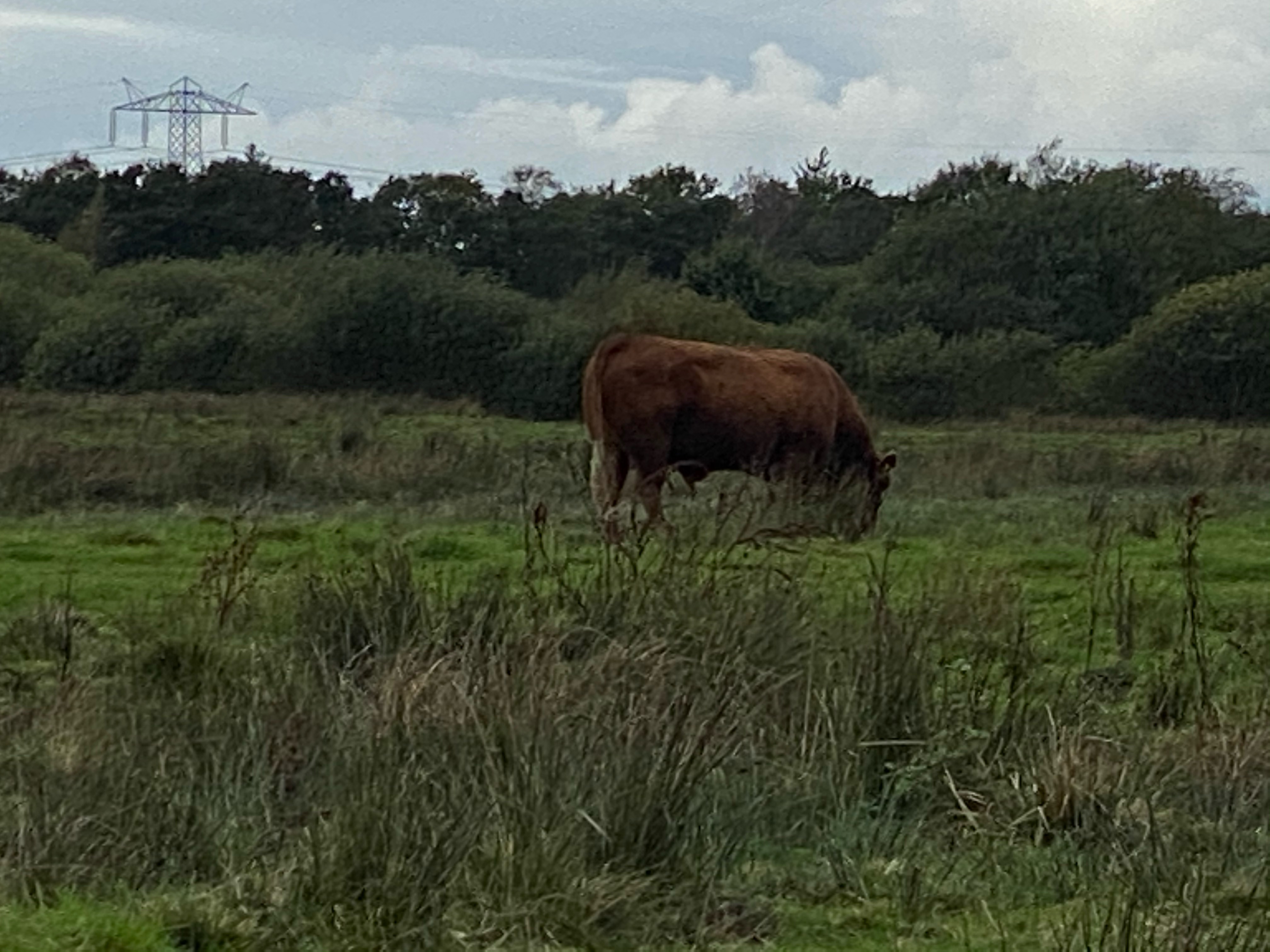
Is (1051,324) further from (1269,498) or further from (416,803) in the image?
(416,803)

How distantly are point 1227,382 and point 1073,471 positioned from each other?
19.4m

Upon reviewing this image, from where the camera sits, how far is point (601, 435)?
15.9 meters

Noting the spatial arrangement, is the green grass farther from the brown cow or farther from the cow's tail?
the cow's tail

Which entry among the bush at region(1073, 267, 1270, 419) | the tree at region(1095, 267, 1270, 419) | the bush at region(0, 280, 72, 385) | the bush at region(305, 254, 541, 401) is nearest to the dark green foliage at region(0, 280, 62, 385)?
the bush at region(0, 280, 72, 385)

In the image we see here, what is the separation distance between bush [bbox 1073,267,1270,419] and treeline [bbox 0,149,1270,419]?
0.05 meters

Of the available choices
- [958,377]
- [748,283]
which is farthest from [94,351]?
[958,377]

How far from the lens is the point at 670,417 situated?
52.6 feet

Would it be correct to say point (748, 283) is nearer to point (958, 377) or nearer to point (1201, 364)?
point (958, 377)

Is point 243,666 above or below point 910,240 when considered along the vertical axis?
below

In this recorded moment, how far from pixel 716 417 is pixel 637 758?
1078 cm

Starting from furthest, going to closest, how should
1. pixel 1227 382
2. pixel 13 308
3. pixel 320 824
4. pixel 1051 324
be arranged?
pixel 1051 324
pixel 13 308
pixel 1227 382
pixel 320 824

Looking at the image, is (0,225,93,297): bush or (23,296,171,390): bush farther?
(0,225,93,297): bush

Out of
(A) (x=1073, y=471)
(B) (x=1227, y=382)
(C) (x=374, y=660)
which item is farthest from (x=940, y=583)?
(B) (x=1227, y=382)

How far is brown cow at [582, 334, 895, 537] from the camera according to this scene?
52.2 feet
